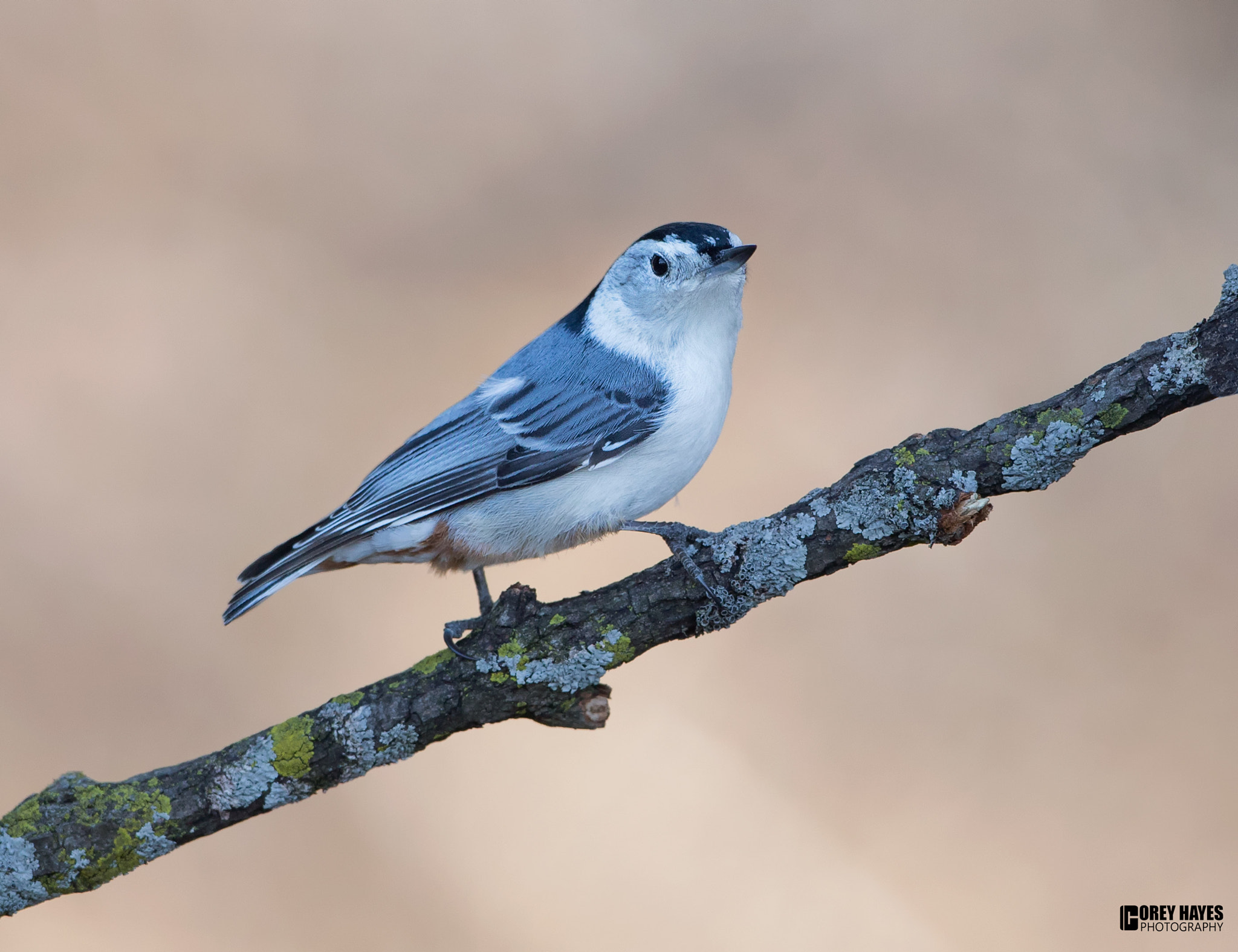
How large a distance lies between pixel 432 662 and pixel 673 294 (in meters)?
0.96

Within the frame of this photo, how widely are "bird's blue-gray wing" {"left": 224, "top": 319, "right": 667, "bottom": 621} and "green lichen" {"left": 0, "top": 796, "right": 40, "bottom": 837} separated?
1.62ft

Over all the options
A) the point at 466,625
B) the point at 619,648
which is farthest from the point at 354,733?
the point at 619,648

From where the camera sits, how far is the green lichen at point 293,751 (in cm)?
178

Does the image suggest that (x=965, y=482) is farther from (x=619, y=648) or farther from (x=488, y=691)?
(x=488, y=691)

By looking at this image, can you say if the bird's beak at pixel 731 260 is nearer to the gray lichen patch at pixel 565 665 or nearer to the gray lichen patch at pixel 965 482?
the gray lichen patch at pixel 965 482

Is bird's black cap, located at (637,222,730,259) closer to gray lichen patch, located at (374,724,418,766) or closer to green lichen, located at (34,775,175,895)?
gray lichen patch, located at (374,724,418,766)

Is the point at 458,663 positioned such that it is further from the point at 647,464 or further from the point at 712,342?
the point at 712,342

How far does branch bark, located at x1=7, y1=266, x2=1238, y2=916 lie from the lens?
1.64 metres

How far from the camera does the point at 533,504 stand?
6.65ft

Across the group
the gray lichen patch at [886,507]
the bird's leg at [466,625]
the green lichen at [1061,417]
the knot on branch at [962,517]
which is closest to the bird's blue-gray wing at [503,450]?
the bird's leg at [466,625]

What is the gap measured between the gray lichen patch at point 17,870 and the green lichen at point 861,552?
62.3 inches

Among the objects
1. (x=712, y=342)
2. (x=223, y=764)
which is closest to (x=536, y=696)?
(x=223, y=764)

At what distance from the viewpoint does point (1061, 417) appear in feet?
4.93

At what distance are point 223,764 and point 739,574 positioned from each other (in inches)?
40.5
